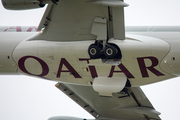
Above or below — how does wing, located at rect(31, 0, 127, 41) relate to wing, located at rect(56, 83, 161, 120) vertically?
above

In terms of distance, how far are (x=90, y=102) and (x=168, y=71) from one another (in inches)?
231

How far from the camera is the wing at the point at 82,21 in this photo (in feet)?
46.6

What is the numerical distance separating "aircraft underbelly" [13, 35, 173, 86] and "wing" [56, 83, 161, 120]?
253 cm

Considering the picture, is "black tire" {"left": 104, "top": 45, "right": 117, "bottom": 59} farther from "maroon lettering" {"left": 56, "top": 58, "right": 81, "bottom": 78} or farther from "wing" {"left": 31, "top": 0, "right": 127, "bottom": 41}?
"maroon lettering" {"left": 56, "top": 58, "right": 81, "bottom": 78}

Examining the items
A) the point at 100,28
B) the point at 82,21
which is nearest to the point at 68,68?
the point at 82,21

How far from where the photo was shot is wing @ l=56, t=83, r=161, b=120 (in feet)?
59.5

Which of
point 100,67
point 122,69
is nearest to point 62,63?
point 100,67

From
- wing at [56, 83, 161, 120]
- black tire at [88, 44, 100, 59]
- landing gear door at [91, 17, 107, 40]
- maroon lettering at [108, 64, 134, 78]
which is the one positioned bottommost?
wing at [56, 83, 161, 120]

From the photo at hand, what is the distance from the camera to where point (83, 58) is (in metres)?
15.2

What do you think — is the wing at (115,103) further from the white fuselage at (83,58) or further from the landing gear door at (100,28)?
the landing gear door at (100,28)

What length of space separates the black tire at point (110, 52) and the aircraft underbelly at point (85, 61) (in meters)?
0.34

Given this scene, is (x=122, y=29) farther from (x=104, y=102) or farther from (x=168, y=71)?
(x=104, y=102)

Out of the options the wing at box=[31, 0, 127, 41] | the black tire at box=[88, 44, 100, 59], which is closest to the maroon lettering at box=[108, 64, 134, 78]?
the black tire at box=[88, 44, 100, 59]

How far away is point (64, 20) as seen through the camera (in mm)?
14977
